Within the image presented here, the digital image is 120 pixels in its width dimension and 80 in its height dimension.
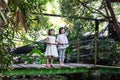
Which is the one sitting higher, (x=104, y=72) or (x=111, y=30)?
(x=111, y=30)

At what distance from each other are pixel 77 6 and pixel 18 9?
6.28 metres

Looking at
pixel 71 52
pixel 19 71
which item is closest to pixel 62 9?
pixel 71 52

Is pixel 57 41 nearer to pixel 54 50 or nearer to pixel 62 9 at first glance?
pixel 54 50

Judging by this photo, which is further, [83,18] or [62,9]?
[62,9]

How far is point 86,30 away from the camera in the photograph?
401 inches

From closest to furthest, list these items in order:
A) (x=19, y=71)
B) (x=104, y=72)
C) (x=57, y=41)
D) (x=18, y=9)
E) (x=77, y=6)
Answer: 1. (x=18, y=9)
2. (x=19, y=71)
3. (x=57, y=41)
4. (x=104, y=72)
5. (x=77, y=6)

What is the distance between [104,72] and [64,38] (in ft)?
5.69

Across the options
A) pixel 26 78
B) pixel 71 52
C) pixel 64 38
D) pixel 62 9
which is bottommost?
pixel 26 78

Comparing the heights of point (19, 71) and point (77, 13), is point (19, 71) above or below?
below

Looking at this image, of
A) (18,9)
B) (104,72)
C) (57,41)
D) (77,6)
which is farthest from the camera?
(77,6)

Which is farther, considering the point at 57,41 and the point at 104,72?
the point at 104,72

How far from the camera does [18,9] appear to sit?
371 cm

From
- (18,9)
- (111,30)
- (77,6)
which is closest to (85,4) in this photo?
(77,6)

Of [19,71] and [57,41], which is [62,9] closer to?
[57,41]
